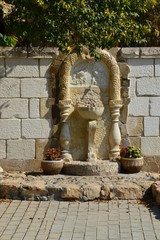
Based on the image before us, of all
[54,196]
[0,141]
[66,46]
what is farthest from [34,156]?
[66,46]

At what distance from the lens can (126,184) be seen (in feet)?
28.3

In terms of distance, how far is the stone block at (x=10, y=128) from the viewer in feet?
32.2

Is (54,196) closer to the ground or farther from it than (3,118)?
closer to the ground

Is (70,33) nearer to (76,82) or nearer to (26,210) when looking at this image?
(76,82)

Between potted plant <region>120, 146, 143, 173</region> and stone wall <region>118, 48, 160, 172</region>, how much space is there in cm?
44

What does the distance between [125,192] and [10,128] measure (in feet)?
8.90

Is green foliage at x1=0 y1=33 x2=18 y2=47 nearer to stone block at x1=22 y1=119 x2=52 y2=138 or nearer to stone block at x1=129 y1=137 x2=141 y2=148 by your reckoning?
stone block at x1=22 y1=119 x2=52 y2=138

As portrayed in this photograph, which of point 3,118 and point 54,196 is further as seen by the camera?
point 3,118

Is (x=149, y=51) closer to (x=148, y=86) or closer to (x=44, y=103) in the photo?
(x=148, y=86)

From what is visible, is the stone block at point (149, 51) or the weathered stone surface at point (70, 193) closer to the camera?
the weathered stone surface at point (70, 193)

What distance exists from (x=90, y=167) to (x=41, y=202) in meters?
1.43

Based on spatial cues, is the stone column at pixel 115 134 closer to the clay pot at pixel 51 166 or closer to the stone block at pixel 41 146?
the clay pot at pixel 51 166

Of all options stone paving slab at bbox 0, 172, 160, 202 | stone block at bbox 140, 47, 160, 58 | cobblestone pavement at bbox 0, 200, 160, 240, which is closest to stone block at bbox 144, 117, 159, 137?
stone block at bbox 140, 47, 160, 58

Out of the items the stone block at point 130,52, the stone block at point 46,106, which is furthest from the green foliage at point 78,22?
the stone block at point 46,106
